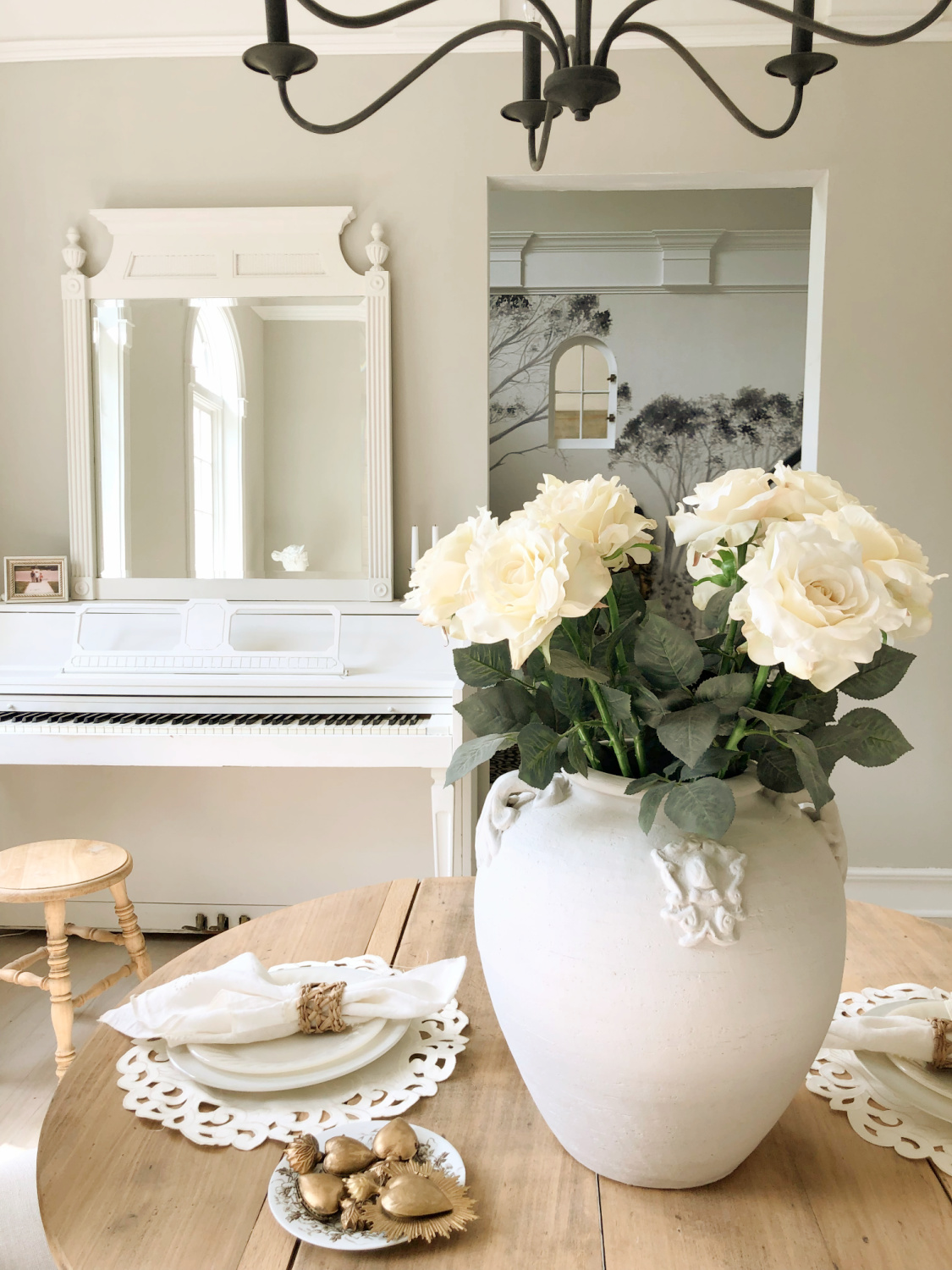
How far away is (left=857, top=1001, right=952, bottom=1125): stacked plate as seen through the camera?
0.82 meters

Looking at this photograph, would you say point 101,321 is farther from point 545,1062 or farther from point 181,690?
point 545,1062

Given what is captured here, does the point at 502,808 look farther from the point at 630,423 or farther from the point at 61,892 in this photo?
the point at 630,423

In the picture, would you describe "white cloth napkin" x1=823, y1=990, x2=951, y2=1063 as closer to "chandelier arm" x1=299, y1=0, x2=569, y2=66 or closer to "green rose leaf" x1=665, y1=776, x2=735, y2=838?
"green rose leaf" x1=665, y1=776, x2=735, y2=838

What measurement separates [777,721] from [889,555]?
0.13 meters

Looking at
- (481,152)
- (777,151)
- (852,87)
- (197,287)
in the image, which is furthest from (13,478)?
(852,87)

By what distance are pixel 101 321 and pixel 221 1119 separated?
2645mm

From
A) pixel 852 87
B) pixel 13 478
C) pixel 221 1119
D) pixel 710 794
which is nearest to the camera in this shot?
pixel 710 794

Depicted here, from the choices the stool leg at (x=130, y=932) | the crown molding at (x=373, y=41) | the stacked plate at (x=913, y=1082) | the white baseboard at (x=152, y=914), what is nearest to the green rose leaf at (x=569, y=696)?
the stacked plate at (x=913, y=1082)

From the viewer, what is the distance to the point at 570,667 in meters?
0.65

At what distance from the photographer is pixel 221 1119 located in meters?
0.80

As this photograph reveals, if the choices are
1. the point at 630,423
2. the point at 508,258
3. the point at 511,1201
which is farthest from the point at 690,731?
the point at 508,258

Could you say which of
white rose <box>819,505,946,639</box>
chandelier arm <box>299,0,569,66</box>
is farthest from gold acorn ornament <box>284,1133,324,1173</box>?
chandelier arm <box>299,0,569,66</box>

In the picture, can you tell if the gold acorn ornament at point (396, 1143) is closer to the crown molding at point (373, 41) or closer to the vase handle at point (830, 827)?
the vase handle at point (830, 827)

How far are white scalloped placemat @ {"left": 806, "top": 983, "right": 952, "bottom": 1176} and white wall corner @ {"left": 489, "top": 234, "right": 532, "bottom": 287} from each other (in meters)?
4.89
